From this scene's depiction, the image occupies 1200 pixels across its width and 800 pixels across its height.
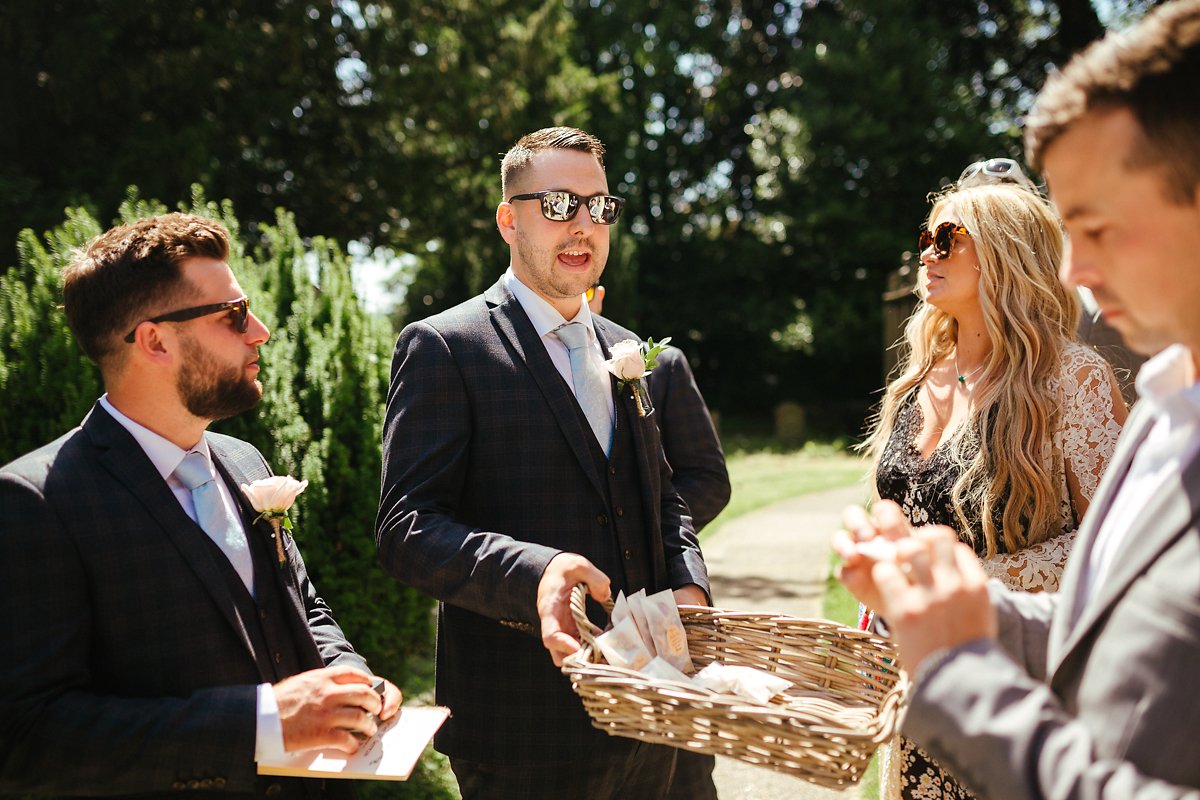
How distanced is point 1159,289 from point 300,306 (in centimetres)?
467

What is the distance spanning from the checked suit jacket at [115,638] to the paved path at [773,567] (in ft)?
10.1

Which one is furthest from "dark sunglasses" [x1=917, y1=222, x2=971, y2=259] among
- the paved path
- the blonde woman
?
the paved path

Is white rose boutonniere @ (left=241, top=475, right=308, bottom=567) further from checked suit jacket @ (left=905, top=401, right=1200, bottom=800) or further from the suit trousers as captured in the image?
checked suit jacket @ (left=905, top=401, right=1200, bottom=800)

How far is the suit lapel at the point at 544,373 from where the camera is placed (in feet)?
8.88

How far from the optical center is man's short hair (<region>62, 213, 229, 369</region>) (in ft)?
7.15

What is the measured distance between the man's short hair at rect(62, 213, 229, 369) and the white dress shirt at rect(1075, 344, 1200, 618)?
2.03 metres

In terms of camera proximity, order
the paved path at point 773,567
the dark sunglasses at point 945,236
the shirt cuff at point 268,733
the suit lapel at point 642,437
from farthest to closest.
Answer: the paved path at point 773,567
the dark sunglasses at point 945,236
the suit lapel at point 642,437
the shirt cuff at point 268,733

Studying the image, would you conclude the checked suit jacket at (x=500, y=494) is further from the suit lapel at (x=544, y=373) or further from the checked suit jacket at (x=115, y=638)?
the checked suit jacket at (x=115, y=638)

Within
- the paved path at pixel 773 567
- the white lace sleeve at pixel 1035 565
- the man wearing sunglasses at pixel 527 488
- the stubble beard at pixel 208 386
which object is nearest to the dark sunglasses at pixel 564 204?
the man wearing sunglasses at pixel 527 488

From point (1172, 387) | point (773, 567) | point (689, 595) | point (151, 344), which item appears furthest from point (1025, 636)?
point (773, 567)

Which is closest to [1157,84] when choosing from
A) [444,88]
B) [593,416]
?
[593,416]

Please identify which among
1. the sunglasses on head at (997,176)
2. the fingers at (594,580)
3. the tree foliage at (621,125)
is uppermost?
the tree foliage at (621,125)

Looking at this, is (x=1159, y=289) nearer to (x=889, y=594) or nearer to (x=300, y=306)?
(x=889, y=594)

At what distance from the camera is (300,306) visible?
5203mm
